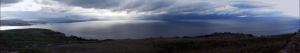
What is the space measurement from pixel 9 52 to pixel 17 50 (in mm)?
1092

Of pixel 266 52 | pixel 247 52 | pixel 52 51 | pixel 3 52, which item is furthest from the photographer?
pixel 52 51

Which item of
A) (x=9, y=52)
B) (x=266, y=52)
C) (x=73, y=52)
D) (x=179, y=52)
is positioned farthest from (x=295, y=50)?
(x=9, y=52)

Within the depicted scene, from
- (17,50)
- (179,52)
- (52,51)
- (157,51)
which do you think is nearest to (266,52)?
(179,52)

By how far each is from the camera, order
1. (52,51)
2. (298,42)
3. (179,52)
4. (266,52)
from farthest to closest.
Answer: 1. (52,51)
2. (179,52)
3. (266,52)
4. (298,42)

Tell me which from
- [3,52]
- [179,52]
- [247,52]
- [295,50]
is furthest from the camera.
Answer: [179,52]

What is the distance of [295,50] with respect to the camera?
16391mm

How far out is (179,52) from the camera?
30703 millimetres

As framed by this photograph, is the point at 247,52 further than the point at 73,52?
No

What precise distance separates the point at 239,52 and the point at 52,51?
1074 inches

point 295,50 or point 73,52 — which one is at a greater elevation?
point 295,50

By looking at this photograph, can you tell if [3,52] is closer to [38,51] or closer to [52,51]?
[38,51]

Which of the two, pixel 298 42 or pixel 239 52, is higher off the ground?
pixel 298 42

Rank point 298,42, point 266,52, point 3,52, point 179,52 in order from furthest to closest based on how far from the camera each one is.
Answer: point 179,52, point 3,52, point 266,52, point 298,42

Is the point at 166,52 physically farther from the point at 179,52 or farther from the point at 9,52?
the point at 9,52
